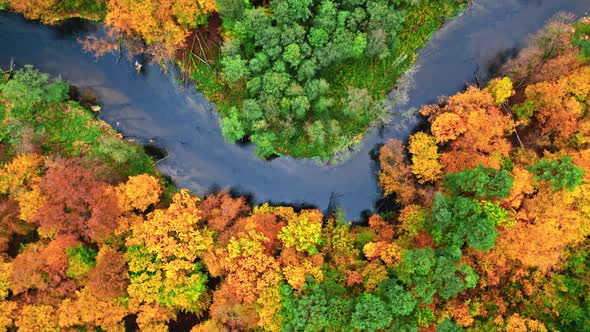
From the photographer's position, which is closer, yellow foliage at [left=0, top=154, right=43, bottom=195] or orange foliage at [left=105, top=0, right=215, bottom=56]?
yellow foliage at [left=0, top=154, right=43, bottom=195]

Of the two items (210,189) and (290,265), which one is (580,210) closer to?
(290,265)

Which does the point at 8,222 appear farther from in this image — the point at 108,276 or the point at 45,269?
the point at 108,276

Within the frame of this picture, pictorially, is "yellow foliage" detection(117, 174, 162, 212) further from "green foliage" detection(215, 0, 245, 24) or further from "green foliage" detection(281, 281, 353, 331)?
"green foliage" detection(215, 0, 245, 24)

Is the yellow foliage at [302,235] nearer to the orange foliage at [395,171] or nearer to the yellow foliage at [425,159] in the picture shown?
the orange foliage at [395,171]

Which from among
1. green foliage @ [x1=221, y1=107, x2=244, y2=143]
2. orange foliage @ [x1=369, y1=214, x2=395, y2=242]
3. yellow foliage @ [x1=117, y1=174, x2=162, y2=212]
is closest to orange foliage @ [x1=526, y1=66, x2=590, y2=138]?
orange foliage @ [x1=369, y1=214, x2=395, y2=242]

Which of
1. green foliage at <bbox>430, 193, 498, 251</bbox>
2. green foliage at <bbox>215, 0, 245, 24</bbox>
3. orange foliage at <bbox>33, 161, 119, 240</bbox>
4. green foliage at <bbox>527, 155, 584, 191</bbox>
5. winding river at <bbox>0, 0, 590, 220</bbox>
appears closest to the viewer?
green foliage at <bbox>430, 193, 498, 251</bbox>

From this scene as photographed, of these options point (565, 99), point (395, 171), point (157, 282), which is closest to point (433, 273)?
point (395, 171)

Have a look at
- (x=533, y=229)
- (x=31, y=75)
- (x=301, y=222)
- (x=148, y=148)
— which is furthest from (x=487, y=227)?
(x=31, y=75)
